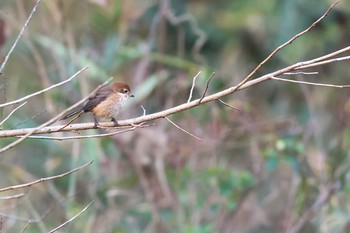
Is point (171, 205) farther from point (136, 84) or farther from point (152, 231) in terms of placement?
point (136, 84)

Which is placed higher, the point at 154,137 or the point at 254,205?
the point at 154,137

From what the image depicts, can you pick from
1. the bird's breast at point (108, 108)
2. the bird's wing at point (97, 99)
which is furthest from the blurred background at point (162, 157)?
the bird's breast at point (108, 108)

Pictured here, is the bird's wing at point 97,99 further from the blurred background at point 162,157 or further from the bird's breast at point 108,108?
the blurred background at point 162,157

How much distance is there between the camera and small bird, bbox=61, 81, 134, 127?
18.4ft

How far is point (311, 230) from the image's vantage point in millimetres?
9602

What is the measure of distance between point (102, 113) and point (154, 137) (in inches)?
133

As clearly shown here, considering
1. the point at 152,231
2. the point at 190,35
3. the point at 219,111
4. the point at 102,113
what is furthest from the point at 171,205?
the point at 190,35

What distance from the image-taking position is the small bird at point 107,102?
562cm

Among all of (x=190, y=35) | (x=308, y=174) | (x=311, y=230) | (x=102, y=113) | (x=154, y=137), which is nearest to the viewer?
(x=102, y=113)

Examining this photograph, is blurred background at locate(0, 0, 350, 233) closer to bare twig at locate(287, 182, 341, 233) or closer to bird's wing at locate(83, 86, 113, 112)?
bare twig at locate(287, 182, 341, 233)

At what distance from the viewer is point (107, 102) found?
5691mm

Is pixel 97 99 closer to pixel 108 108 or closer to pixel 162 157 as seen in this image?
pixel 108 108

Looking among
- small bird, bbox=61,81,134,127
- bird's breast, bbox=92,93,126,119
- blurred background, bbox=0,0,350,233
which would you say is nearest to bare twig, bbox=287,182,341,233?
blurred background, bbox=0,0,350,233

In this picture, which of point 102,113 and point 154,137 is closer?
point 102,113
